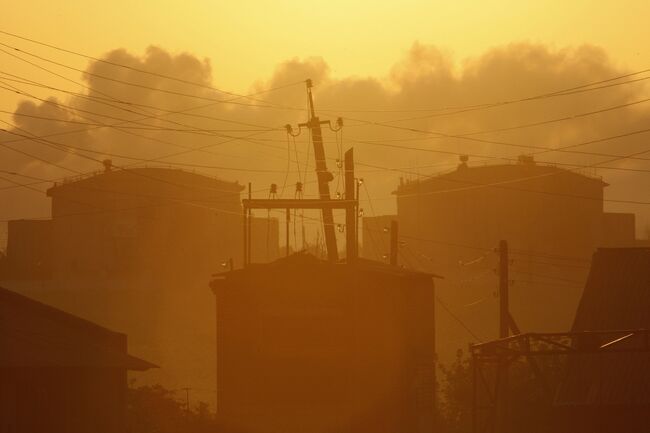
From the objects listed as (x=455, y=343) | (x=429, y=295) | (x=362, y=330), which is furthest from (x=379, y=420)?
(x=455, y=343)

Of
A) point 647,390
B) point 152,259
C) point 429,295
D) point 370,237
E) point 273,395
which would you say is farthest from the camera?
point 370,237

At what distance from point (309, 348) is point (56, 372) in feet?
36.8

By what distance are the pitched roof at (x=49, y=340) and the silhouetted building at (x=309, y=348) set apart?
8.34 meters

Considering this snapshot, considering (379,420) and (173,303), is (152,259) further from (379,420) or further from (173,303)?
(379,420)

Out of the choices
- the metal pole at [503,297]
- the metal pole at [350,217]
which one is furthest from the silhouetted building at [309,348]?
the metal pole at [503,297]

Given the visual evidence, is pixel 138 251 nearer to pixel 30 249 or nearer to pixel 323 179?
pixel 30 249

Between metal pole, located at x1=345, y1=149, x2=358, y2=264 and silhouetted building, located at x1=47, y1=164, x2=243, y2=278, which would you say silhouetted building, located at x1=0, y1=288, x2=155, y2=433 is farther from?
silhouetted building, located at x1=47, y1=164, x2=243, y2=278

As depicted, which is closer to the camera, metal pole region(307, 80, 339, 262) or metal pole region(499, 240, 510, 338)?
metal pole region(499, 240, 510, 338)

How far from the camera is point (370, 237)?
8494 cm

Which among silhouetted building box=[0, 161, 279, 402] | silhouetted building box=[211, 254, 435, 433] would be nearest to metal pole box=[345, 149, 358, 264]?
silhouetted building box=[211, 254, 435, 433]

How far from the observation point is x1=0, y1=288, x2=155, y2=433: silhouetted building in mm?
22641

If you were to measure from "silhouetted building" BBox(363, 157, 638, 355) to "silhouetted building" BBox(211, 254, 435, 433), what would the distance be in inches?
1480

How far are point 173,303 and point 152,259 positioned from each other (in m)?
3.61

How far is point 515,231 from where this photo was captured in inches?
2948
